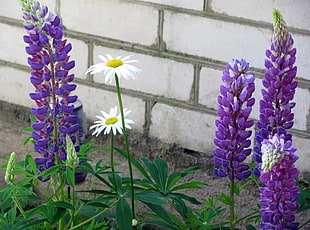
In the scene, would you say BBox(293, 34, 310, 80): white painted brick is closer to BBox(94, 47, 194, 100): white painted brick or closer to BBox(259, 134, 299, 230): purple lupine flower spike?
BBox(94, 47, 194, 100): white painted brick

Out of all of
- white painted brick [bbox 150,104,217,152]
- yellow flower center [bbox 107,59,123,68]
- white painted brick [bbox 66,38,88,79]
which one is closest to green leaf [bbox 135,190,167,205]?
yellow flower center [bbox 107,59,123,68]

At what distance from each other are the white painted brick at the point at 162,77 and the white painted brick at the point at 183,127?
0.28 feet

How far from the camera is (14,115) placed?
393 cm

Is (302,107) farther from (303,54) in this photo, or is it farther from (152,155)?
(152,155)

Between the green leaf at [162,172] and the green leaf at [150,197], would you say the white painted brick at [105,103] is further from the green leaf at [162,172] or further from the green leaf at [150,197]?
the green leaf at [150,197]

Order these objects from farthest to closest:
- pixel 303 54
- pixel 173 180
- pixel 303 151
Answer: pixel 303 151 < pixel 303 54 < pixel 173 180

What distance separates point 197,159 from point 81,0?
1020 mm

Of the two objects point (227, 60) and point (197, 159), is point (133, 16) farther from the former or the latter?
point (197, 159)

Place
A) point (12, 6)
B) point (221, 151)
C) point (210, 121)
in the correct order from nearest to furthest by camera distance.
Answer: point (221, 151) < point (210, 121) < point (12, 6)

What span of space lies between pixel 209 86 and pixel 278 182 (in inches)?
60.8

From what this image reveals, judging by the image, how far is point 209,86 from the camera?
Result: 334 centimetres

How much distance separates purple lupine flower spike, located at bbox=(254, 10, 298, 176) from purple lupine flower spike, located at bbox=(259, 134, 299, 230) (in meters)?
0.13

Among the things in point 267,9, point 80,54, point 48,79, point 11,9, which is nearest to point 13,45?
point 11,9

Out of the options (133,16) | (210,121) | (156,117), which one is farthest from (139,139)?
(133,16)
